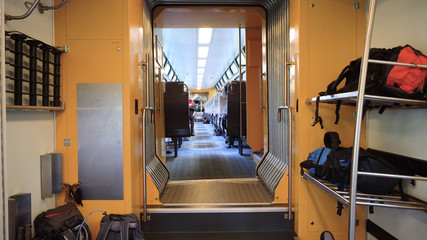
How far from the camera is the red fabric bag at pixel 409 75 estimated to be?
1.59m

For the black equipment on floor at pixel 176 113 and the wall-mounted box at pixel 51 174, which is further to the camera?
the black equipment on floor at pixel 176 113

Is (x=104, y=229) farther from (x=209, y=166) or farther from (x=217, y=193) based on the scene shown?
(x=209, y=166)

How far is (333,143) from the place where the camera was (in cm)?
233

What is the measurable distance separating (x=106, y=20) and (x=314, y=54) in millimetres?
2348

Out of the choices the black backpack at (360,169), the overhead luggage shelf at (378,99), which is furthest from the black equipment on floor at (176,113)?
Result: the black backpack at (360,169)

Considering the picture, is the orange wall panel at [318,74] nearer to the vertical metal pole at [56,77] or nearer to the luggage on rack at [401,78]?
the luggage on rack at [401,78]

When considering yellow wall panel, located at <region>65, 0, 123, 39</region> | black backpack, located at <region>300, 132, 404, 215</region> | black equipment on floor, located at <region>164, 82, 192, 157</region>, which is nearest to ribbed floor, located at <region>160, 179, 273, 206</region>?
black backpack, located at <region>300, 132, 404, 215</region>

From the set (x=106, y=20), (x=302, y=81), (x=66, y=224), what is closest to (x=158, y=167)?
(x=66, y=224)

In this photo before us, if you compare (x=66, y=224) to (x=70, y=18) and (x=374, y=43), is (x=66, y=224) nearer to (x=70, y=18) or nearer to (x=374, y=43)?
(x=70, y=18)

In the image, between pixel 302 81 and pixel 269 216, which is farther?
pixel 269 216

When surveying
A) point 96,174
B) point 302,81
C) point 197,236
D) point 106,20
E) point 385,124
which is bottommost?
point 197,236

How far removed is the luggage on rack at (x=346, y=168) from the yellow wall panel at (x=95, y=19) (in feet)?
8.12

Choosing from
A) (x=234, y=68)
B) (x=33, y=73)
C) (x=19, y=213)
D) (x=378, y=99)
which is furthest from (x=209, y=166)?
(x=234, y=68)

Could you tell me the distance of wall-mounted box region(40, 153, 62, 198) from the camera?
2365 mm
